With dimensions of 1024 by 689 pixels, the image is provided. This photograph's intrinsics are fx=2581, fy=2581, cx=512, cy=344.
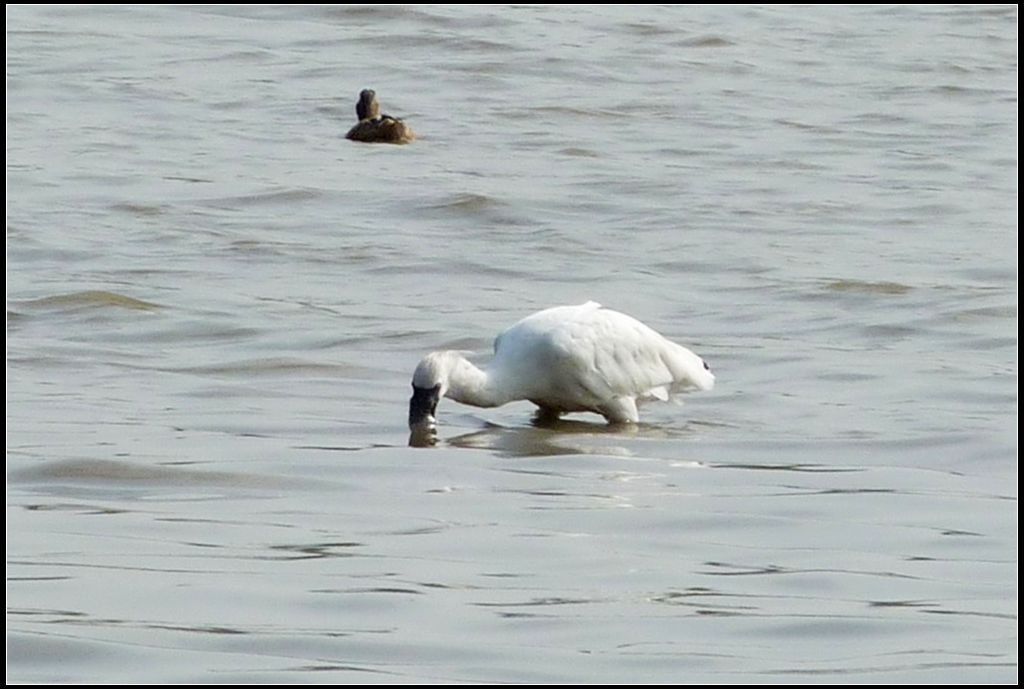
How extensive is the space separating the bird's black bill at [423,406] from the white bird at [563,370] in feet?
0.04

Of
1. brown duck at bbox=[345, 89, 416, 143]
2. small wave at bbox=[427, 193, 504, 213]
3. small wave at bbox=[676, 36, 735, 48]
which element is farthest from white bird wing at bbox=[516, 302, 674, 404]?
small wave at bbox=[676, 36, 735, 48]

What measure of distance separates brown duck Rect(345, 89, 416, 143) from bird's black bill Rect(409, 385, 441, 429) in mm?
10105

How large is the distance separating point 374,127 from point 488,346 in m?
8.08

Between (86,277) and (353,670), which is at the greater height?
(353,670)

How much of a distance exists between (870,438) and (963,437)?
337mm

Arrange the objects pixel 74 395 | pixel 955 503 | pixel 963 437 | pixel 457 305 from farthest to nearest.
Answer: pixel 457 305, pixel 74 395, pixel 963 437, pixel 955 503

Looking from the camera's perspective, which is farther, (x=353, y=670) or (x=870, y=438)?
(x=870, y=438)

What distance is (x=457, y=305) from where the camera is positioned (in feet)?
42.9

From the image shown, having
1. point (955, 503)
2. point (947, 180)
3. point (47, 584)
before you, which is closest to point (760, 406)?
point (955, 503)

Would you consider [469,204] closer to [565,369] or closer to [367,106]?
[367,106]

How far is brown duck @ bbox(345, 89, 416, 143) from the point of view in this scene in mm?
19656

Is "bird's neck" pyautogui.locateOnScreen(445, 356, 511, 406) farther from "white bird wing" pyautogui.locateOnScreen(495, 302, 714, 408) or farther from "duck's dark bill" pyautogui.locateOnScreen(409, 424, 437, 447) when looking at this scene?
"duck's dark bill" pyautogui.locateOnScreen(409, 424, 437, 447)

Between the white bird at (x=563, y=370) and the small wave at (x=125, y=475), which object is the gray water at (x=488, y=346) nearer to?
the small wave at (x=125, y=475)

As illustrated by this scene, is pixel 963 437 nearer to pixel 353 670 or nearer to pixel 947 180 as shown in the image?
pixel 353 670
